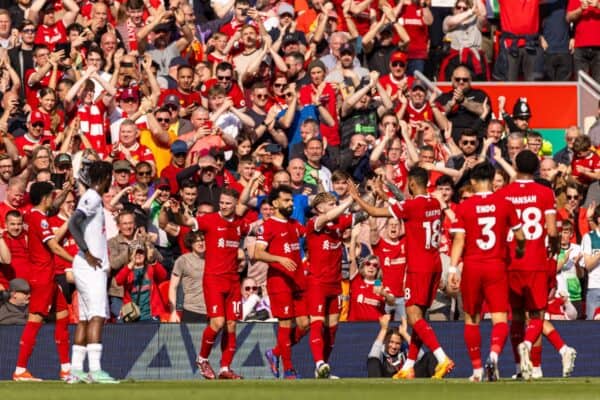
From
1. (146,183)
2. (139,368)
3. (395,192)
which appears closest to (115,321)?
(139,368)

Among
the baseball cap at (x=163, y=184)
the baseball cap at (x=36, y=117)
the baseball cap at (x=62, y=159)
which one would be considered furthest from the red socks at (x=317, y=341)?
the baseball cap at (x=36, y=117)

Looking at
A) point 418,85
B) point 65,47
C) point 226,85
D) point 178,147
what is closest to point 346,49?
point 418,85

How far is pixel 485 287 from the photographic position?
1941 centimetres

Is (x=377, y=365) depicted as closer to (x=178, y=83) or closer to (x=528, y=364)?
(x=528, y=364)

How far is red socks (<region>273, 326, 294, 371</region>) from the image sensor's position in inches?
863

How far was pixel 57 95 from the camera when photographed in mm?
27438

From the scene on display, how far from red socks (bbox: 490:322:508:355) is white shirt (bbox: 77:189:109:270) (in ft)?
14.6

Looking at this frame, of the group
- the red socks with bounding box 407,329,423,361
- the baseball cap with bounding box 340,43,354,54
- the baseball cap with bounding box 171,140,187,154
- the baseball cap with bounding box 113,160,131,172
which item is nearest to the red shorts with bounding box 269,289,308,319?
the red socks with bounding box 407,329,423,361

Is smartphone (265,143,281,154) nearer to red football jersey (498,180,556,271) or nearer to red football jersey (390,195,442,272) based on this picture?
red football jersey (390,195,442,272)

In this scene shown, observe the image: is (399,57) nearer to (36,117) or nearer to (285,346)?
(36,117)

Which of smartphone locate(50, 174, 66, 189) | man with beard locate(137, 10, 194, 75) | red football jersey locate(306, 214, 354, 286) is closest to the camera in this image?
red football jersey locate(306, 214, 354, 286)

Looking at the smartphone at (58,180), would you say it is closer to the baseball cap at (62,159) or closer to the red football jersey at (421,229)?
the baseball cap at (62,159)

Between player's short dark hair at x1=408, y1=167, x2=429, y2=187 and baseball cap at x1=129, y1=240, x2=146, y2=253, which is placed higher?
player's short dark hair at x1=408, y1=167, x2=429, y2=187

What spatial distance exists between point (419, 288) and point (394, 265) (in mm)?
2419
